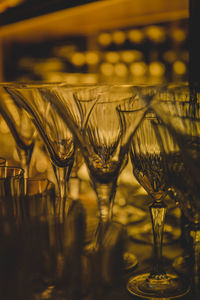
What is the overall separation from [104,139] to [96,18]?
127 centimetres

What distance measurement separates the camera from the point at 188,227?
634 mm

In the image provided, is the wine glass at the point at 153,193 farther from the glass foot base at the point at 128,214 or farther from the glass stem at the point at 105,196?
the glass foot base at the point at 128,214

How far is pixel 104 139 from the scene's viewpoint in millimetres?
593

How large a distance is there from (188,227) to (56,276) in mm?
194

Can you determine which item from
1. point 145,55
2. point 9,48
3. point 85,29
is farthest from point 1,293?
point 9,48

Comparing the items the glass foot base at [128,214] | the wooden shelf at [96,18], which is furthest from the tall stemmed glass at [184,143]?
the wooden shelf at [96,18]

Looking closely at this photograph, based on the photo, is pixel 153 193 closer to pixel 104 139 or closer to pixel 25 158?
pixel 104 139

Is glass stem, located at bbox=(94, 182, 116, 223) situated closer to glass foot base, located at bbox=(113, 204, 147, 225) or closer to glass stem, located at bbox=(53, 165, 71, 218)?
glass stem, located at bbox=(53, 165, 71, 218)

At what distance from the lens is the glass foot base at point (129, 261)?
2.07 ft

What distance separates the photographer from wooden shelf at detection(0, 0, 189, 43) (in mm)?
1411

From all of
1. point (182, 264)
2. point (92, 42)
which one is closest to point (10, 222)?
point (182, 264)

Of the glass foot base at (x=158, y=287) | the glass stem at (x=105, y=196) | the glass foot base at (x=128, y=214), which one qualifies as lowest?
the glass foot base at (x=158, y=287)

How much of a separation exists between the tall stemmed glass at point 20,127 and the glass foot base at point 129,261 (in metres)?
0.30

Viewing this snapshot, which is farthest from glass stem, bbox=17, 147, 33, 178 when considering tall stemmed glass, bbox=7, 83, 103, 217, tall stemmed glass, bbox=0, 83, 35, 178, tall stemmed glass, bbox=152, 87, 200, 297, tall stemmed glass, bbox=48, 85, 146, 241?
tall stemmed glass, bbox=152, 87, 200, 297
